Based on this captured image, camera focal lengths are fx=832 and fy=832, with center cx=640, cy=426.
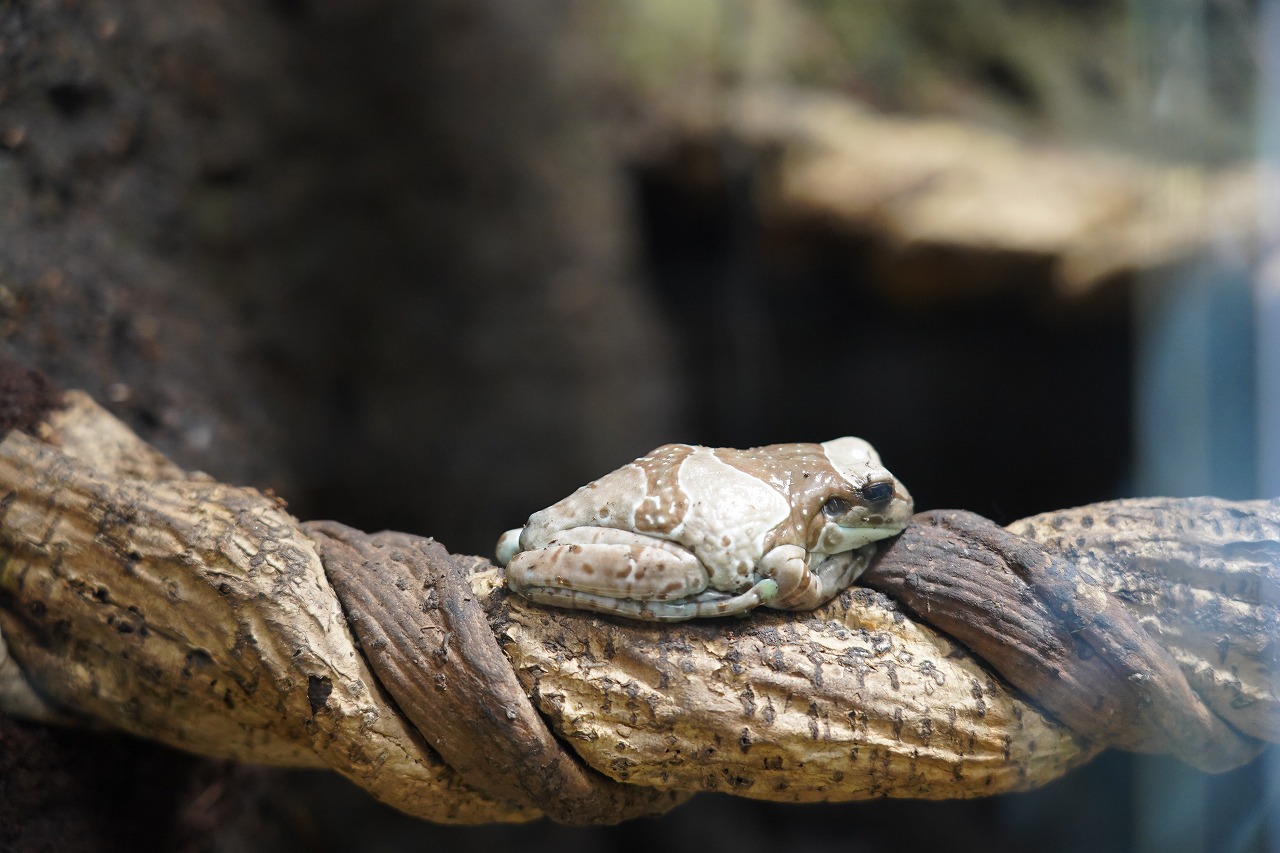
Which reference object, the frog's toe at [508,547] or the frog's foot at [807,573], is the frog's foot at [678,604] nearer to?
the frog's foot at [807,573]

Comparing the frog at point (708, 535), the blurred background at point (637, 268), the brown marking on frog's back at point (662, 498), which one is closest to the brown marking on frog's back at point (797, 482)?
the frog at point (708, 535)

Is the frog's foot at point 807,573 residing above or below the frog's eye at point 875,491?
below

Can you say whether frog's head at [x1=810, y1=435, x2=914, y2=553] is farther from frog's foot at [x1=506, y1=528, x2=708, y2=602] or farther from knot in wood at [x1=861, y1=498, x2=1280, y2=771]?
Answer: frog's foot at [x1=506, y1=528, x2=708, y2=602]

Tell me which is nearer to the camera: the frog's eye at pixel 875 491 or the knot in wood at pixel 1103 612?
the knot in wood at pixel 1103 612

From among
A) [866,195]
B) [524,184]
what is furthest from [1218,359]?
[524,184]

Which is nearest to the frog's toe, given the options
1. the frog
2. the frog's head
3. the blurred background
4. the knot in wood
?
the frog

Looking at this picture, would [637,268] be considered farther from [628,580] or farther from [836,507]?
[628,580]
